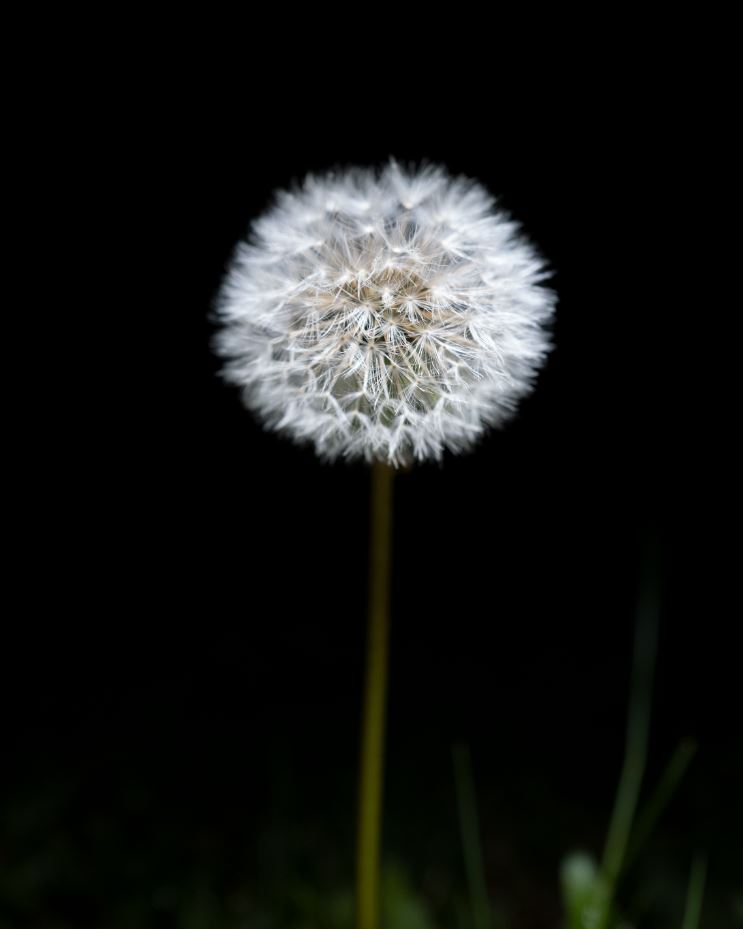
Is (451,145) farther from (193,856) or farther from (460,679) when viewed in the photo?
(193,856)

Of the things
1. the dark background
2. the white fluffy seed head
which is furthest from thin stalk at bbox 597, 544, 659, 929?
the white fluffy seed head

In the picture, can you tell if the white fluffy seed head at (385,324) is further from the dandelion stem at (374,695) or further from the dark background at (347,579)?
the dark background at (347,579)

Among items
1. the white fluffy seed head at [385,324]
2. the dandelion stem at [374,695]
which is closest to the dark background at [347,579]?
the dandelion stem at [374,695]

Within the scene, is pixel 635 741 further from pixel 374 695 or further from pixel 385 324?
pixel 385 324

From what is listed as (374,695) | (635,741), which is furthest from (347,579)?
(374,695)

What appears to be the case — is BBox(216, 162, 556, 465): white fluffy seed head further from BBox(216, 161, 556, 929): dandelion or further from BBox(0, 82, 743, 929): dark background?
BBox(0, 82, 743, 929): dark background

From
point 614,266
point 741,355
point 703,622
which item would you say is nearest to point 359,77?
point 614,266

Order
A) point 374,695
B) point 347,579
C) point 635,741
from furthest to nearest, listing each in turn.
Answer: point 347,579
point 635,741
point 374,695
